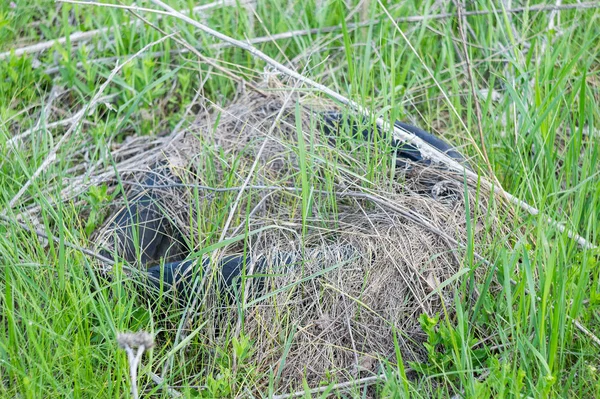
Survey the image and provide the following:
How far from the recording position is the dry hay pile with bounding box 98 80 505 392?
6.97ft

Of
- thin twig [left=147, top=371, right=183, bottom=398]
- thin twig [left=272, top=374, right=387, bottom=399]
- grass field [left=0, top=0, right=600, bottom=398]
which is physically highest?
grass field [left=0, top=0, right=600, bottom=398]

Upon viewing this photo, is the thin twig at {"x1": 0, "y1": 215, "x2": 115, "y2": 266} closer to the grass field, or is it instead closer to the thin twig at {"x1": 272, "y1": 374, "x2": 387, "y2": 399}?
the grass field

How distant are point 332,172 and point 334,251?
315 mm

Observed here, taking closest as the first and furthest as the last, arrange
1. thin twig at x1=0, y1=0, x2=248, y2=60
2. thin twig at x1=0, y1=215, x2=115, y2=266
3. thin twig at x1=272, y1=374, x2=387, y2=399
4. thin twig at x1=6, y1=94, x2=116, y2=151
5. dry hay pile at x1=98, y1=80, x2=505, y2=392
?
thin twig at x1=272, y1=374, x2=387, y2=399 < dry hay pile at x1=98, y1=80, x2=505, y2=392 < thin twig at x1=0, y1=215, x2=115, y2=266 < thin twig at x1=6, y1=94, x2=116, y2=151 < thin twig at x1=0, y1=0, x2=248, y2=60

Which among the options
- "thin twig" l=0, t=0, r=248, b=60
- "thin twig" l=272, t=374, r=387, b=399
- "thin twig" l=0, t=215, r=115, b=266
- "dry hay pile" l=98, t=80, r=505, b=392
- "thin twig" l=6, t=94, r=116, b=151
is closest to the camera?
"thin twig" l=272, t=374, r=387, b=399

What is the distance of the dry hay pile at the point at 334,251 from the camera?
6.97 ft

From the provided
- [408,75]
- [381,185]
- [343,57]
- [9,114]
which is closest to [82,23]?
[9,114]

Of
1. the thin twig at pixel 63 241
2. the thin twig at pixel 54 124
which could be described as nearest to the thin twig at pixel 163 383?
the thin twig at pixel 63 241

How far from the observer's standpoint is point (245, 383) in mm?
2039

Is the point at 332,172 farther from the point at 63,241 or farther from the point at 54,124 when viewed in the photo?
the point at 54,124

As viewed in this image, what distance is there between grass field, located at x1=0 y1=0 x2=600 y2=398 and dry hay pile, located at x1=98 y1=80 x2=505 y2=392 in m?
0.07

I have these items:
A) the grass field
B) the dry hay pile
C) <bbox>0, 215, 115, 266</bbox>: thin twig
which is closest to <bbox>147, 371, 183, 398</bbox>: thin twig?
the grass field

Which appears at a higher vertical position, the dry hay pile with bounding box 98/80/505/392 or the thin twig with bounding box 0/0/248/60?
the thin twig with bounding box 0/0/248/60

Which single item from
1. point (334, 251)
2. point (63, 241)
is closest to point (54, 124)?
point (63, 241)
